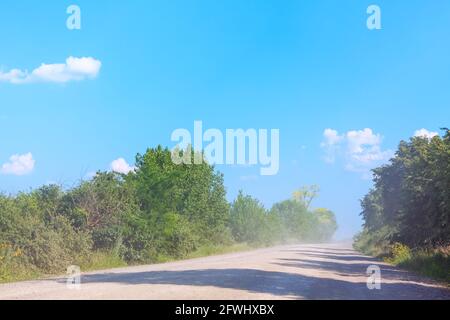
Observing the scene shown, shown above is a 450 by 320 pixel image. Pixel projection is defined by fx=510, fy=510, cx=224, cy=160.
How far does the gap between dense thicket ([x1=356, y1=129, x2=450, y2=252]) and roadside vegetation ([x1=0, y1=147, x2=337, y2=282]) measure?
49.4ft

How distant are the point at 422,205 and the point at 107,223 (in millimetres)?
17368

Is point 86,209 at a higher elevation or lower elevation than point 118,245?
higher

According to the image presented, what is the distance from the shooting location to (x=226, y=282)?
15.3m

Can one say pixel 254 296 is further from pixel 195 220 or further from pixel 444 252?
pixel 195 220

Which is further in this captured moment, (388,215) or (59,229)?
(388,215)

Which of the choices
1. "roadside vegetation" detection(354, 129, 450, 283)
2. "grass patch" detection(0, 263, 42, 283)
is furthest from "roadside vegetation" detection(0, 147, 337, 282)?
"roadside vegetation" detection(354, 129, 450, 283)

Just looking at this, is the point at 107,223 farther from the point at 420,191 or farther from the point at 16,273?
the point at 420,191

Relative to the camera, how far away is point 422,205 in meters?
27.8

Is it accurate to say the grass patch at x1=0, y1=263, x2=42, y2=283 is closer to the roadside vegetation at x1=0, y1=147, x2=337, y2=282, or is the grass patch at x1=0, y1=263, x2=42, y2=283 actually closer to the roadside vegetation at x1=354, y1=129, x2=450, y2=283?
the roadside vegetation at x1=0, y1=147, x2=337, y2=282

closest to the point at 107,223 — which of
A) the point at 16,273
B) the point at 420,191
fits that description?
the point at 16,273

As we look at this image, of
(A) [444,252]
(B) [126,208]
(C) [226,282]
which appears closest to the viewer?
(C) [226,282]

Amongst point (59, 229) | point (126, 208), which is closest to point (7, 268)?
point (59, 229)

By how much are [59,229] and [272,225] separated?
66.3 metres

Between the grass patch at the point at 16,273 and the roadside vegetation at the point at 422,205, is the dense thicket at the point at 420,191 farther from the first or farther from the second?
the grass patch at the point at 16,273
